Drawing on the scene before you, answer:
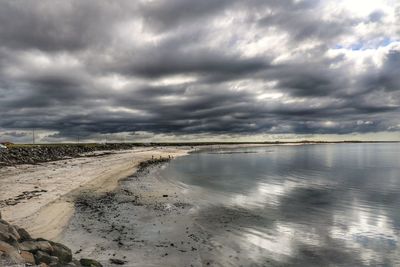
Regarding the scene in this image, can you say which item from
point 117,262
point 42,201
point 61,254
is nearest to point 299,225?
point 117,262

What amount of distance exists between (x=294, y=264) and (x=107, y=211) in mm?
12415

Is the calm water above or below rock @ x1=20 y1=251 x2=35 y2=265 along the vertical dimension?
below

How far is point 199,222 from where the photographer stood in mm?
17969

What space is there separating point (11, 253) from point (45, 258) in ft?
3.61

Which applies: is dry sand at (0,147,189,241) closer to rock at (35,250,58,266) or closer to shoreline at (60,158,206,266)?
Result: shoreline at (60,158,206,266)

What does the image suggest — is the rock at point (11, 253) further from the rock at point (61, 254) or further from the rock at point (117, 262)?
the rock at point (117, 262)

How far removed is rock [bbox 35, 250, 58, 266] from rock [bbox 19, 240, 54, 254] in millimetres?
428

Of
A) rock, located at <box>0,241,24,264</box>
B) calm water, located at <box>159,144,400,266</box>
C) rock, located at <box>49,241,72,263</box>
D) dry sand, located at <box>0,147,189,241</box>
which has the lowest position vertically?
calm water, located at <box>159,144,400,266</box>

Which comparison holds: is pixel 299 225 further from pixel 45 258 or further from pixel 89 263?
pixel 45 258

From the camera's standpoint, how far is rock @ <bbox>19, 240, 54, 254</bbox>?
9399mm

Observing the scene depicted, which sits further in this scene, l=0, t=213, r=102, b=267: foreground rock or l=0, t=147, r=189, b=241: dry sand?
l=0, t=147, r=189, b=241: dry sand

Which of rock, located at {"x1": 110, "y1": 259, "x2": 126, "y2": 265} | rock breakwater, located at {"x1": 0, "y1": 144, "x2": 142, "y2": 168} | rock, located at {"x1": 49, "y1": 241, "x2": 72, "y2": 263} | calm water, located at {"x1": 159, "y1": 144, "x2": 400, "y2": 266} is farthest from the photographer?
rock breakwater, located at {"x1": 0, "y1": 144, "x2": 142, "y2": 168}

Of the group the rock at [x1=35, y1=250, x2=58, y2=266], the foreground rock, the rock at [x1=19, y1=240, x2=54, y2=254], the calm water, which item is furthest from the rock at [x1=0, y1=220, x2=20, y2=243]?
the calm water

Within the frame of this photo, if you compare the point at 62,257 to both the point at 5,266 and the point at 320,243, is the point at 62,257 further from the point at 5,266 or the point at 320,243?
the point at 320,243
